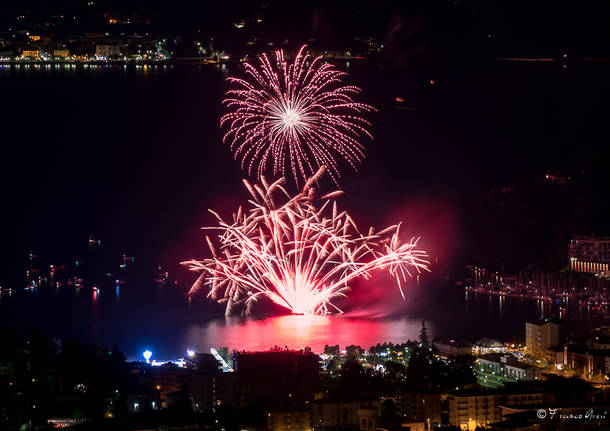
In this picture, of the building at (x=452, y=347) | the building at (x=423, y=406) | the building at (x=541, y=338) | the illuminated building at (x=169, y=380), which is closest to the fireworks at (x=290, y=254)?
the building at (x=452, y=347)

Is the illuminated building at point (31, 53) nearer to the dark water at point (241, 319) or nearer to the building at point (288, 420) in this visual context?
the dark water at point (241, 319)

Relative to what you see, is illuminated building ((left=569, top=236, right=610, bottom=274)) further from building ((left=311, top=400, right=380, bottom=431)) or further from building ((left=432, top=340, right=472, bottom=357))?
building ((left=311, top=400, right=380, bottom=431))

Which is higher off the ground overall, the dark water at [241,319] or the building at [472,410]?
the dark water at [241,319]

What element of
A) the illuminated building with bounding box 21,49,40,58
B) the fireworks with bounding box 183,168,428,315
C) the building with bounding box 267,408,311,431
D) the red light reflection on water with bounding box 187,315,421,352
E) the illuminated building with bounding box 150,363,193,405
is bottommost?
the building with bounding box 267,408,311,431

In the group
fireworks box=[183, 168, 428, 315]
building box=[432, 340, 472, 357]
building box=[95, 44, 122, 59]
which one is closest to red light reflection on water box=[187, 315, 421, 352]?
fireworks box=[183, 168, 428, 315]

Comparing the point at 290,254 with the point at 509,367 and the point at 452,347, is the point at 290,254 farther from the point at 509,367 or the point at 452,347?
the point at 509,367

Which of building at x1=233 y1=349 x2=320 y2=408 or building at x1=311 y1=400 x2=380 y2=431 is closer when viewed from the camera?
building at x1=311 y1=400 x2=380 y2=431

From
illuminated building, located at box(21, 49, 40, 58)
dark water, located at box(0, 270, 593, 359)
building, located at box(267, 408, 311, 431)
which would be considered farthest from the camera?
illuminated building, located at box(21, 49, 40, 58)

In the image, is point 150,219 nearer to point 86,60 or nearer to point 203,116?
point 203,116
